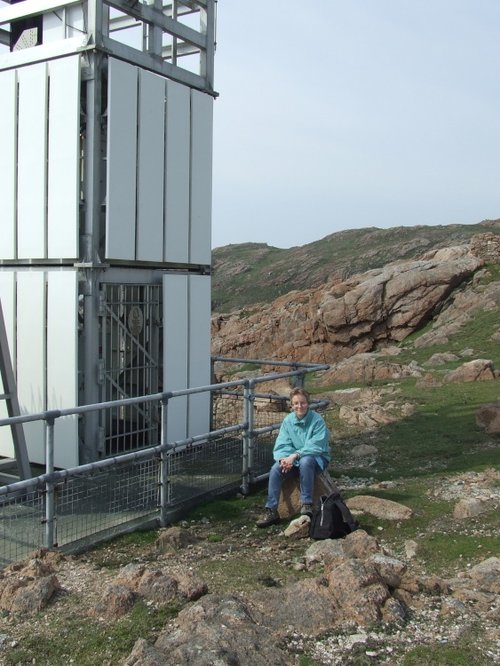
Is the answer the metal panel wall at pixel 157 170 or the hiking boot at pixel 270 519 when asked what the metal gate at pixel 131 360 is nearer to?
the metal panel wall at pixel 157 170

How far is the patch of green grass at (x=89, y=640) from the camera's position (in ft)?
16.1

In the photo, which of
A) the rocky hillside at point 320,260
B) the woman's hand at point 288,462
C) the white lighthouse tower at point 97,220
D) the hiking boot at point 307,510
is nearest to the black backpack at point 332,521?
the hiking boot at point 307,510

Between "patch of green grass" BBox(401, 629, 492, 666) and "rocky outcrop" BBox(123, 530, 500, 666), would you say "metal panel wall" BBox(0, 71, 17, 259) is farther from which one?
"patch of green grass" BBox(401, 629, 492, 666)

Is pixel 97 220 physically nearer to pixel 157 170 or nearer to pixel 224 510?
pixel 157 170

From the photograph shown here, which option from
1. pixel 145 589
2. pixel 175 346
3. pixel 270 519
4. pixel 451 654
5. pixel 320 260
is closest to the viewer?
pixel 451 654

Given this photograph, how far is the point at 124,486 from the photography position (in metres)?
8.09

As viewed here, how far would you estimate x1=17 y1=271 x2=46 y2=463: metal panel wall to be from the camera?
9.61 metres

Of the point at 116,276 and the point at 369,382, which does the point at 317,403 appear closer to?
the point at 116,276

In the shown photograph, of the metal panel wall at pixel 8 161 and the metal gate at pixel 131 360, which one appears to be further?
the metal gate at pixel 131 360

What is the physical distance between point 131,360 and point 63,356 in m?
1.15

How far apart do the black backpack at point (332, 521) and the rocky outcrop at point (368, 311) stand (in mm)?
23053

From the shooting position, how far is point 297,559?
7090mm

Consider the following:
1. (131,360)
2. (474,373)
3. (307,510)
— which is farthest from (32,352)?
(474,373)

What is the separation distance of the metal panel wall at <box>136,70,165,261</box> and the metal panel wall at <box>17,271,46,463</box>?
4.64ft
